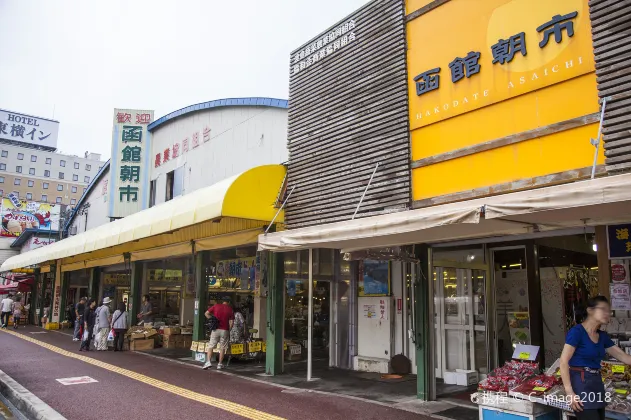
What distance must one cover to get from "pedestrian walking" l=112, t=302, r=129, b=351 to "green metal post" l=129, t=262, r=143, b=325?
217 cm

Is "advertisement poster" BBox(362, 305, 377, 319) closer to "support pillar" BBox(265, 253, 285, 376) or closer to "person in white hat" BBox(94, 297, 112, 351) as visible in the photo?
"support pillar" BBox(265, 253, 285, 376)

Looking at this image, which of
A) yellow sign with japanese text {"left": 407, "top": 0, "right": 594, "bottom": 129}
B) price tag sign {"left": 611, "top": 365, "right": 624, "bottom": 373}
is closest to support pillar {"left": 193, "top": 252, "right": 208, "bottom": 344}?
yellow sign with japanese text {"left": 407, "top": 0, "right": 594, "bottom": 129}

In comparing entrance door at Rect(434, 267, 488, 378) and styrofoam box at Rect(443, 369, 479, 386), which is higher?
entrance door at Rect(434, 267, 488, 378)

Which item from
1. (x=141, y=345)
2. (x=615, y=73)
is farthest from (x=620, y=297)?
(x=141, y=345)

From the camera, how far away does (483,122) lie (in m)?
7.36

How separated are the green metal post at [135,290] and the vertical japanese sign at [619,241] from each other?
15542 mm

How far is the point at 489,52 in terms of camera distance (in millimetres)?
7340

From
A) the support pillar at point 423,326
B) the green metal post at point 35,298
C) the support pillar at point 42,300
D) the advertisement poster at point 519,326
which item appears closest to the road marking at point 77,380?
the support pillar at point 423,326

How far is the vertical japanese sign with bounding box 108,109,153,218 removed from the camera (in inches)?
741

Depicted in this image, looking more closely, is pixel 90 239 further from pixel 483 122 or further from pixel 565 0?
pixel 565 0

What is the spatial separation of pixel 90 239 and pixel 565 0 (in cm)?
1521

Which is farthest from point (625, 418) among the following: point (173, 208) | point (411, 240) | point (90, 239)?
point (90, 239)

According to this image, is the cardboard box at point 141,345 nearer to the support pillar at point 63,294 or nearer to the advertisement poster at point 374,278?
the advertisement poster at point 374,278

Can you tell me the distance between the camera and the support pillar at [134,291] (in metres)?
17.6
